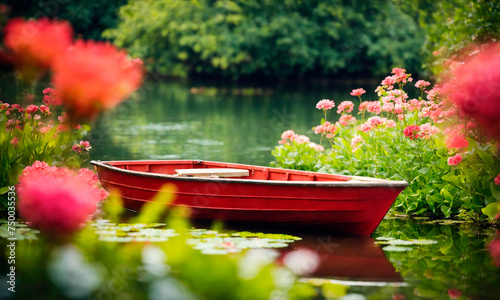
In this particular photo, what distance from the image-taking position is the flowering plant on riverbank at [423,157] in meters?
8.21

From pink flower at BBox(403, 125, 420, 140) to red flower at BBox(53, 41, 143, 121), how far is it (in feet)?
23.9

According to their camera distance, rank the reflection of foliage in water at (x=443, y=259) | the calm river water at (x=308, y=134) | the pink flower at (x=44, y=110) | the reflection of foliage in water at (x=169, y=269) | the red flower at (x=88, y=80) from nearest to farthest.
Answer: the red flower at (x=88, y=80) < the reflection of foliage in water at (x=169, y=269) < the reflection of foliage in water at (x=443, y=259) < the calm river water at (x=308, y=134) < the pink flower at (x=44, y=110)

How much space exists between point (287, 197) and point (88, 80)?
6.28m

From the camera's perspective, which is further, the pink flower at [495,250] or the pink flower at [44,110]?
the pink flower at [44,110]

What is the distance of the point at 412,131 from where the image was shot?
28.6 ft

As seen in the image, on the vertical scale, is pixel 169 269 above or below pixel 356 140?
below

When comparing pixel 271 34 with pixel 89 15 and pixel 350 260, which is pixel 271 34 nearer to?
pixel 89 15

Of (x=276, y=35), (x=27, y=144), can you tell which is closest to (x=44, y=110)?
(x=27, y=144)

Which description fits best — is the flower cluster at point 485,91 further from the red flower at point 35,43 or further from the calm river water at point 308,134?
the red flower at point 35,43

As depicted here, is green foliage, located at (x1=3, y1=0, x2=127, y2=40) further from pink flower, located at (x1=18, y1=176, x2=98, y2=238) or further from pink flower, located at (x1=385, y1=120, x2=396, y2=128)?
pink flower, located at (x1=18, y1=176, x2=98, y2=238)

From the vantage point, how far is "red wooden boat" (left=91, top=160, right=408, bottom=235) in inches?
305

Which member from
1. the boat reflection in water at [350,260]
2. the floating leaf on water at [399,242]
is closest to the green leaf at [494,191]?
the floating leaf on water at [399,242]

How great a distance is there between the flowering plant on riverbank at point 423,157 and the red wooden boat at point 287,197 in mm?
1255


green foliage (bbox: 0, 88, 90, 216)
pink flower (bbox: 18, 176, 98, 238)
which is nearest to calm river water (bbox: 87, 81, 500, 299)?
pink flower (bbox: 18, 176, 98, 238)
